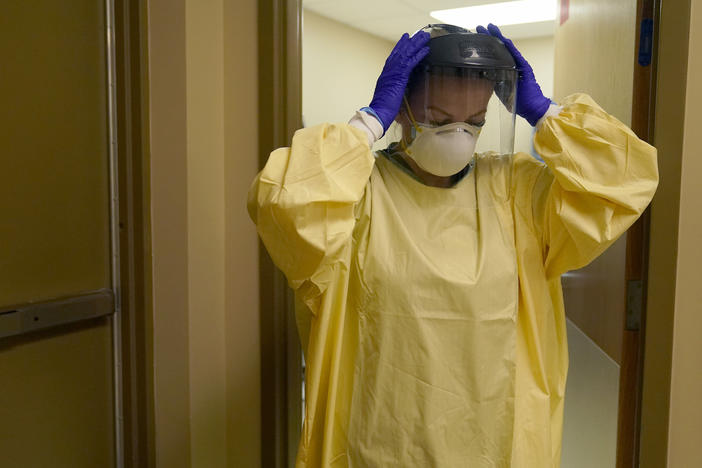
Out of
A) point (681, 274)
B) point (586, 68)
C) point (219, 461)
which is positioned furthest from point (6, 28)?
point (586, 68)

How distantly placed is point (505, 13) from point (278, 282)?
2882 mm

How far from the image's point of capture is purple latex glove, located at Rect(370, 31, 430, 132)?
898 mm

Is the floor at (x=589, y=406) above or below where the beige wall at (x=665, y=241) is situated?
below

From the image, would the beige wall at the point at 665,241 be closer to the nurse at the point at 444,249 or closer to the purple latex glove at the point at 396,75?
the nurse at the point at 444,249

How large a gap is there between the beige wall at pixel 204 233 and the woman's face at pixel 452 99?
1.47 ft

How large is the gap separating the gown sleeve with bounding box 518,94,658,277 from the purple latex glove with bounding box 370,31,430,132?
0.83 feet

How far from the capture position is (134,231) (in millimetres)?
1059

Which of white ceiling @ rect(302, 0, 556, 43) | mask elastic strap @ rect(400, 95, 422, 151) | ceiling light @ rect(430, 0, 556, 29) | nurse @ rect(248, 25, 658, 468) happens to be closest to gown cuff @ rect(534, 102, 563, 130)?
nurse @ rect(248, 25, 658, 468)

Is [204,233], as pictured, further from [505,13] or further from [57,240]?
[505,13]

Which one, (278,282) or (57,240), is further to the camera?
(278,282)

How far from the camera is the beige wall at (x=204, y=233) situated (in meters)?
1.07

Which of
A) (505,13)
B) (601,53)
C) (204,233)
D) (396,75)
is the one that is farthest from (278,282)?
(505,13)

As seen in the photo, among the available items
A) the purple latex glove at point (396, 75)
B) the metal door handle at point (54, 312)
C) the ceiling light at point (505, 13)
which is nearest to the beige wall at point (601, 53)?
the purple latex glove at point (396, 75)

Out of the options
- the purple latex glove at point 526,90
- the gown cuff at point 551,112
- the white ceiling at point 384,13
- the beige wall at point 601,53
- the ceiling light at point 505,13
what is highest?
the ceiling light at point 505,13
